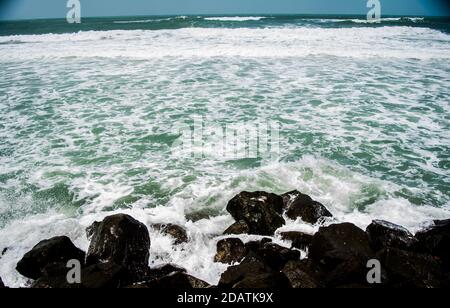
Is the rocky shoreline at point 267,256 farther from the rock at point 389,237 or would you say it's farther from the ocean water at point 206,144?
the ocean water at point 206,144

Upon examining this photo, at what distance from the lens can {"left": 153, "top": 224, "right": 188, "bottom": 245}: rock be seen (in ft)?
15.5

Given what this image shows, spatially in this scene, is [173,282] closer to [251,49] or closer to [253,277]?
[253,277]

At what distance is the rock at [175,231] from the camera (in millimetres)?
4738

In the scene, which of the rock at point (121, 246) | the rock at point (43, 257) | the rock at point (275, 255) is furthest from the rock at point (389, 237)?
the rock at point (43, 257)

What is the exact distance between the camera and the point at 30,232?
494 centimetres

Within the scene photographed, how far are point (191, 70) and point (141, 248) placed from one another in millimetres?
11862

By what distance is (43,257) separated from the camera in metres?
4.13

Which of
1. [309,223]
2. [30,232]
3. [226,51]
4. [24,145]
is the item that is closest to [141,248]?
[30,232]

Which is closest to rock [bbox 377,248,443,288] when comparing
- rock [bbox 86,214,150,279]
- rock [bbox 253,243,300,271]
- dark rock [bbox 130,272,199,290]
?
rock [bbox 253,243,300,271]

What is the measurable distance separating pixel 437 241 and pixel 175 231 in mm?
3671

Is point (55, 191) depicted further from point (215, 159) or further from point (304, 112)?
point (304, 112)

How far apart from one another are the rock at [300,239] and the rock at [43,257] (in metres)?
3.07

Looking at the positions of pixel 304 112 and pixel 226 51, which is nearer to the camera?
pixel 304 112

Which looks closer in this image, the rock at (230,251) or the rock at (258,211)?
the rock at (230,251)
